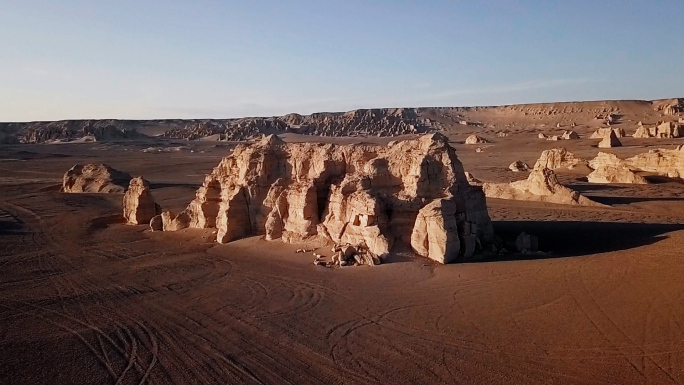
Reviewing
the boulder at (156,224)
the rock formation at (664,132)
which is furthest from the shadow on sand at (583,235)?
the rock formation at (664,132)

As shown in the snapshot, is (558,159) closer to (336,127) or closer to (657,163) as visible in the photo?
(657,163)

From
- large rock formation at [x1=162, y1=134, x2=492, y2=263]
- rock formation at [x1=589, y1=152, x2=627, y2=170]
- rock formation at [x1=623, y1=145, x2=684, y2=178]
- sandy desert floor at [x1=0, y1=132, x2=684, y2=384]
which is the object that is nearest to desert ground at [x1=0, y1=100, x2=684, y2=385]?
sandy desert floor at [x1=0, y1=132, x2=684, y2=384]

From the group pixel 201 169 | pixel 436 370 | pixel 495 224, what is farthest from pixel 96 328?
pixel 201 169

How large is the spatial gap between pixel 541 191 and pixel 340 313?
60.9ft

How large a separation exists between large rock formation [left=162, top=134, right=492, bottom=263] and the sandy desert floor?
0.79m

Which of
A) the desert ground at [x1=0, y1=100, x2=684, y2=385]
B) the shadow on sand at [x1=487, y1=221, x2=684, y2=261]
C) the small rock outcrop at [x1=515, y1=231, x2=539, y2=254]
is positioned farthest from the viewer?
the shadow on sand at [x1=487, y1=221, x2=684, y2=261]

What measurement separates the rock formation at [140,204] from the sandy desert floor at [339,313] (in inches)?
126

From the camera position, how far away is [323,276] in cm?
1320

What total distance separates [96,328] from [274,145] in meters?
9.27

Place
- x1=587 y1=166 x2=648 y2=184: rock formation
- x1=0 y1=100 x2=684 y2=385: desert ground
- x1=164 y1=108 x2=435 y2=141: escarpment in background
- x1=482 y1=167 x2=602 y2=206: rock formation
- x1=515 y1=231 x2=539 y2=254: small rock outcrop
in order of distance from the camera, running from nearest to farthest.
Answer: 1. x1=0 y1=100 x2=684 y2=385: desert ground
2. x1=515 y1=231 x2=539 y2=254: small rock outcrop
3. x1=482 y1=167 x2=602 y2=206: rock formation
4. x1=587 y1=166 x2=648 y2=184: rock formation
5. x1=164 y1=108 x2=435 y2=141: escarpment in background

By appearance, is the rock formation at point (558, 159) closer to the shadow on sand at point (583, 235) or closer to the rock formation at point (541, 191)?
the rock formation at point (541, 191)

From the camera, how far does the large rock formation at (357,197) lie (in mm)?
14047

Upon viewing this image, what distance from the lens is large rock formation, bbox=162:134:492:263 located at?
14047 mm

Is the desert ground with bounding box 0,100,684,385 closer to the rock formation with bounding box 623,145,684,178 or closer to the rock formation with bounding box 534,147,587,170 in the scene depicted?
the rock formation with bounding box 623,145,684,178
